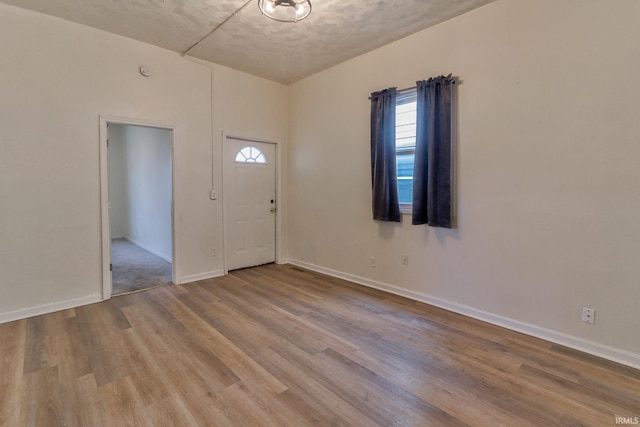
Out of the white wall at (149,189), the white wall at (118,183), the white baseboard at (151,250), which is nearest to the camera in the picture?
the white wall at (149,189)

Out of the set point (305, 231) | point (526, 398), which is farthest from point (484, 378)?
point (305, 231)

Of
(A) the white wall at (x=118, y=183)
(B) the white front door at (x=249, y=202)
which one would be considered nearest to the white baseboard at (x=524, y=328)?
(B) the white front door at (x=249, y=202)

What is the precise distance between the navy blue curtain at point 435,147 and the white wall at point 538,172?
0.12 m

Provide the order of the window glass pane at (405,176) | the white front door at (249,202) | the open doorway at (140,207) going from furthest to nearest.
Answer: the white front door at (249,202)
the open doorway at (140,207)
the window glass pane at (405,176)

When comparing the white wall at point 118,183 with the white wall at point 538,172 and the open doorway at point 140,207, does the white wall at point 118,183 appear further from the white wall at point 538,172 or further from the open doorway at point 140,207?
the white wall at point 538,172

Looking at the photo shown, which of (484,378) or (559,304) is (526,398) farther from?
(559,304)

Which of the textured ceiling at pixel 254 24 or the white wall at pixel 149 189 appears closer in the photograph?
the textured ceiling at pixel 254 24

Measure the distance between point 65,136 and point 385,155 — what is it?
133 inches

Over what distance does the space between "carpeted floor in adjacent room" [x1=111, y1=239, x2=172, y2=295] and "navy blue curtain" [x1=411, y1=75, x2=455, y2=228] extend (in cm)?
346

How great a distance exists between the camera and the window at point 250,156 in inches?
179

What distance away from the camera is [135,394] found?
6.10 ft

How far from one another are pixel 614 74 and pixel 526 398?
92.3 inches

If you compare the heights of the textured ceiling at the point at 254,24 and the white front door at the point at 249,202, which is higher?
the textured ceiling at the point at 254,24

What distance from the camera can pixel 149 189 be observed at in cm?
571
